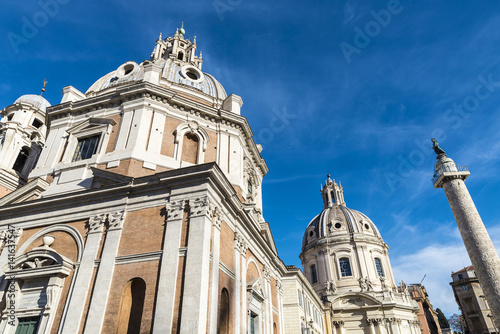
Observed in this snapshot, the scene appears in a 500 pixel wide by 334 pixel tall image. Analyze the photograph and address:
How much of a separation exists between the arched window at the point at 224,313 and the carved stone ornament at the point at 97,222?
19.4 ft

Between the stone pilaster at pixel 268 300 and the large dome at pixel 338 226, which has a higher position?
the large dome at pixel 338 226

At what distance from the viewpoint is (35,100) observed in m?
30.8

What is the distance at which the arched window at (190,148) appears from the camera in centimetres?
1930

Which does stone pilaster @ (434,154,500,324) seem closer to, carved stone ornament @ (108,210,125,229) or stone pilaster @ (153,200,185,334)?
stone pilaster @ (153,200,185,334)

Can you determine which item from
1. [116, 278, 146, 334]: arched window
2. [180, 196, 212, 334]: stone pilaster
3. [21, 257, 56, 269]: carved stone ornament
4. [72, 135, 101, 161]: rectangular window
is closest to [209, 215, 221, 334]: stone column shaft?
[180, 196, 212, 334]: stone pilaster

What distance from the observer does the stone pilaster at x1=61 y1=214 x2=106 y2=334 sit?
495 inches

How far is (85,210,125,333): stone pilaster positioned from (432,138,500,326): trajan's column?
26.2 metres

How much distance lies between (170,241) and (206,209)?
185cm

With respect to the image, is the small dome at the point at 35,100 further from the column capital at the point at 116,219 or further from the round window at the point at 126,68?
the column capital at the point at 116,219

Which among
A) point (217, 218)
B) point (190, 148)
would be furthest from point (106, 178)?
point (217, 218)

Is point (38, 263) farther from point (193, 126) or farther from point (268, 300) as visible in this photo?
point (268, 300)

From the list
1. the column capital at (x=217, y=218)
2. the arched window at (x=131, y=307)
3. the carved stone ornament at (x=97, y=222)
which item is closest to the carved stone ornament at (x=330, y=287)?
the column capital at (x=217, y=218)

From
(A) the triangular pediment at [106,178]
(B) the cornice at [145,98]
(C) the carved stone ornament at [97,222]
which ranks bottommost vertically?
(C) the carved stone ornament at [97,222]

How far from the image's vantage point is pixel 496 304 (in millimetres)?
25172
